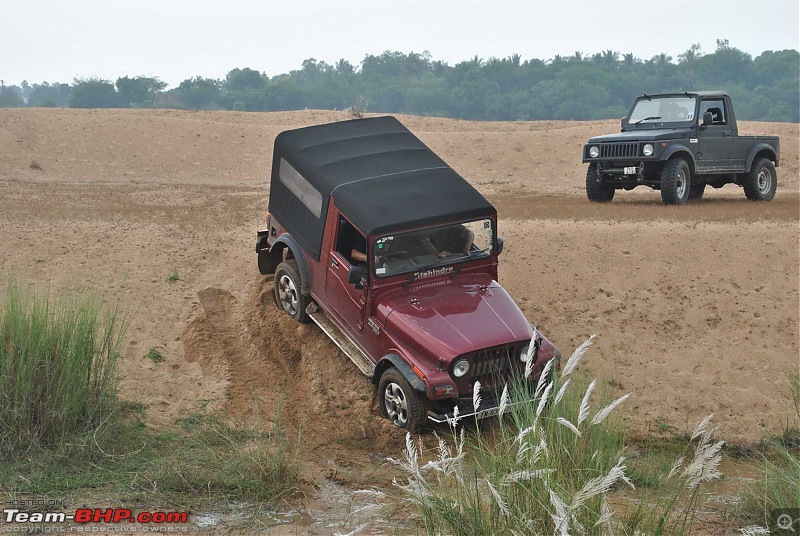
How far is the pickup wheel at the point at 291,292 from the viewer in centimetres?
1113

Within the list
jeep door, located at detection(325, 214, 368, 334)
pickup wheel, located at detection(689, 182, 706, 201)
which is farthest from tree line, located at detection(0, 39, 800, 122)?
jeep door, located at detection(325, 214, 368, 334)

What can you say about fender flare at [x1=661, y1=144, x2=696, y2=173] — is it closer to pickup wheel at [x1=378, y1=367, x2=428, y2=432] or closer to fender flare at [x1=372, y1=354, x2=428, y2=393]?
fender flare at [x1=372, y1=354, x2=428, y2=393]

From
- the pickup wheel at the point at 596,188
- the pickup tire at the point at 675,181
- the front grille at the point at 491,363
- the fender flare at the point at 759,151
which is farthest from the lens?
the fender flare at the point at 759,151

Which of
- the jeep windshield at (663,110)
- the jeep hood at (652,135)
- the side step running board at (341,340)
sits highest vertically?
the jeep windshield at (663,110)

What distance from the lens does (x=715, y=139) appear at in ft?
57.3

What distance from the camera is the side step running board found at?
32.4 ft

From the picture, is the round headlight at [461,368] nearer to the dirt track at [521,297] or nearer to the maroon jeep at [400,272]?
the maroon jeep at [400,272]

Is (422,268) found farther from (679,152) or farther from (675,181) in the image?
(679,152)

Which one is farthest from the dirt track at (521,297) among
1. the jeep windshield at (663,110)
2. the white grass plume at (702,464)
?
the white grass plume at (702,464)

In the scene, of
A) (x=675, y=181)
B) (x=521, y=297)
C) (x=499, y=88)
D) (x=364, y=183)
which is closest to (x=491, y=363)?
(x=364, y=183)

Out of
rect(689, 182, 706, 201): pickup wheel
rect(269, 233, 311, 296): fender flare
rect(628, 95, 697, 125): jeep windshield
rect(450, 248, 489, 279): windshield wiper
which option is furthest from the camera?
rect(689, 182, 706, 201): pickup wheel

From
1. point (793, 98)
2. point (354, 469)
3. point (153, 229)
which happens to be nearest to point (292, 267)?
point (354, 469)

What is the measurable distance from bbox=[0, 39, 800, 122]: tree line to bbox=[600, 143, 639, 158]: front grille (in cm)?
6887

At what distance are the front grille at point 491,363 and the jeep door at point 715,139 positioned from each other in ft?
31.6
